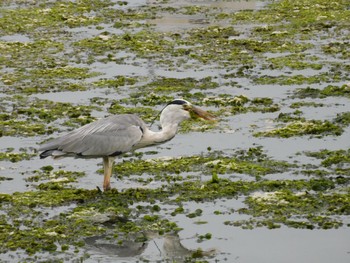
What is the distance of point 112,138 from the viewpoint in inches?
641

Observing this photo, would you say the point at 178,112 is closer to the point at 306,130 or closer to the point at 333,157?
the point at 333,157

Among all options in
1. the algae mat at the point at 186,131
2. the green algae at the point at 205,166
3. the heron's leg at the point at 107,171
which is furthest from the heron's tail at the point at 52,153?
the green algae at the point at 205,166

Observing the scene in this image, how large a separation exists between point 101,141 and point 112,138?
18cm

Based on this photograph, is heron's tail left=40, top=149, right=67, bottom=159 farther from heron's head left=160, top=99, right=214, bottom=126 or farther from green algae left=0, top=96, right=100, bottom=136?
green algae left=0, top=96, right=100, bottom=136

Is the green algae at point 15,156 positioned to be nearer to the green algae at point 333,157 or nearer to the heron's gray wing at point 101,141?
the heron's gray wing at point 101,141

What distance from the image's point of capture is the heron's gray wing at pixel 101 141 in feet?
53.0

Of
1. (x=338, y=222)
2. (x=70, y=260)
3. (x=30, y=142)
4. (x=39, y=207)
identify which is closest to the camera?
(x=70, y=260)

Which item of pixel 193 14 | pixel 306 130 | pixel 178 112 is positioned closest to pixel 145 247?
pixel 178 112

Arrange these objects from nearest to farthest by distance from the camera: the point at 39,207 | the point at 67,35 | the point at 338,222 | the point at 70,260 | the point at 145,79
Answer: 1. the point at 70,260
2. the point at 338,222
3. the point at 39,207
4. the point at 145,79
5. the point at 67,35

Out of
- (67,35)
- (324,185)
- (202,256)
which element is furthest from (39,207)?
(67,35)

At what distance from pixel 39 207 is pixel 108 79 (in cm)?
924

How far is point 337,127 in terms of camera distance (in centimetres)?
1989

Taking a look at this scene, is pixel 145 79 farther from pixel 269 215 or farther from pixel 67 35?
pixel 269 215

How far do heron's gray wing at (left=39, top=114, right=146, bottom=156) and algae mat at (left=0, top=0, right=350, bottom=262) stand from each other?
0.67 meters
